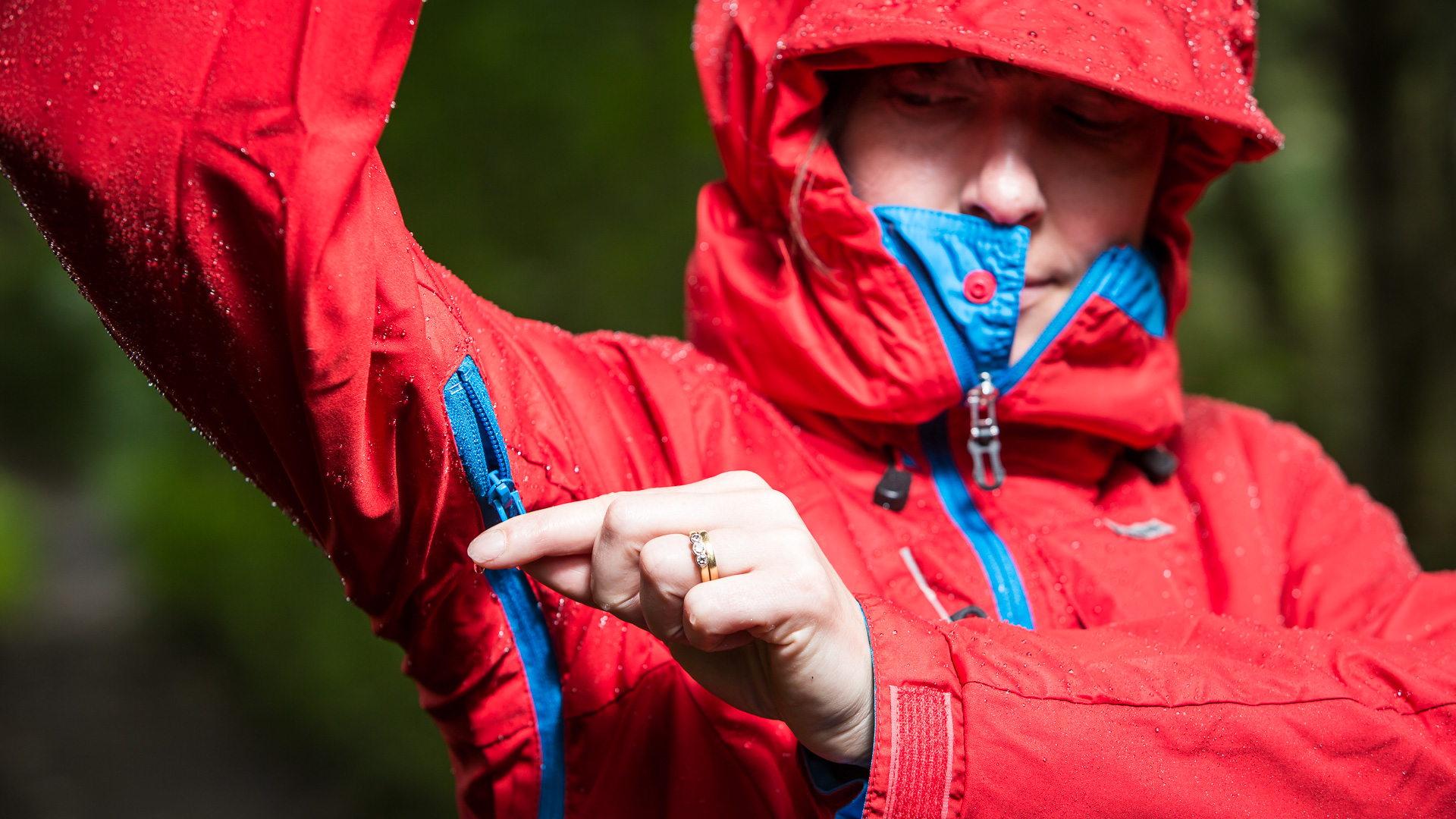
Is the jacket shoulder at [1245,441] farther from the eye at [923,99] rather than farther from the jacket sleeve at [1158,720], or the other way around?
the eye at [923,99]

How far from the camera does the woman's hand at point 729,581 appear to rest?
933 mm

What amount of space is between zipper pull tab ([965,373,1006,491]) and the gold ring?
65 cm

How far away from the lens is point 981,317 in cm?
144

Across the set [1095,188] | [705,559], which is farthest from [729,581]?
[1095,188]

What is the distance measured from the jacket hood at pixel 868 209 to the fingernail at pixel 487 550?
61cm

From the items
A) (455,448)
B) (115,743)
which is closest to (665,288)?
(455,448)

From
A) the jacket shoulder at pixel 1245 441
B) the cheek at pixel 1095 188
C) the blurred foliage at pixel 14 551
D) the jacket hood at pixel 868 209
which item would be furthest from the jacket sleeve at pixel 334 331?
the blurred foliage at pixel 14 551

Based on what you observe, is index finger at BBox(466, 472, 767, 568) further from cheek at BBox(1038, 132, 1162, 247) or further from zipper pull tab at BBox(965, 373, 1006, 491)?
cheek at BBox(1038, 132, 1162, 247)

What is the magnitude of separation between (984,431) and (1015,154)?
0.37 m

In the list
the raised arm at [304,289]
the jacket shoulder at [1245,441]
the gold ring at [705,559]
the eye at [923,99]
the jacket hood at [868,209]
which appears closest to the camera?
the raised arm at [304,289]

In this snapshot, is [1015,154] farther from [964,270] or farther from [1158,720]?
[1158,720]

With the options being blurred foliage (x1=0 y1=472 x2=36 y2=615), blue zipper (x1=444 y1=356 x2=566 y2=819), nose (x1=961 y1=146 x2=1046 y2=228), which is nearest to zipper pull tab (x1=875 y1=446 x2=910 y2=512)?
nose (x1=961 y1=146 x2=1046 y2=228)

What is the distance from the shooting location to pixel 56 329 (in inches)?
486

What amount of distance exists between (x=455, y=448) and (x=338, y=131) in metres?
0.32
